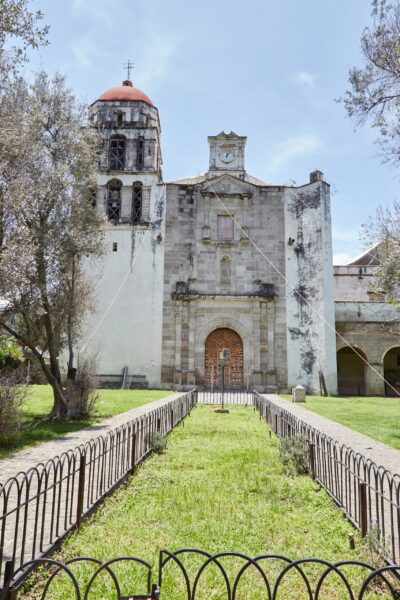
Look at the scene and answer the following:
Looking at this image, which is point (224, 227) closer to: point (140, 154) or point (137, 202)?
point (137, 202)

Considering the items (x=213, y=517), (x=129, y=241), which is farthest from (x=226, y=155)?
(x=213, y=517)

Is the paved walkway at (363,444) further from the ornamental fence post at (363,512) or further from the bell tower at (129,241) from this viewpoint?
the bell tower at (129,241)

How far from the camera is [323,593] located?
3.38 metres

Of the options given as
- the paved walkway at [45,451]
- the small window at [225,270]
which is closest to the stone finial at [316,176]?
the small window at [225,270]

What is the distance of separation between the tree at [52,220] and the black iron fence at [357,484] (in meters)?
5.95

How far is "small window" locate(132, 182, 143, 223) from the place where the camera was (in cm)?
2393

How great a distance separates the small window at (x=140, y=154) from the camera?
24281 mm

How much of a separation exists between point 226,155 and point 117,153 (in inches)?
234

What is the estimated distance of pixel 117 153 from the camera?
24.6 metres

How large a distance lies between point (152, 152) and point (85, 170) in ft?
40.9

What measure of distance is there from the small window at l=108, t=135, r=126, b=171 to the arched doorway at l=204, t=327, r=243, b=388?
10.3 meters

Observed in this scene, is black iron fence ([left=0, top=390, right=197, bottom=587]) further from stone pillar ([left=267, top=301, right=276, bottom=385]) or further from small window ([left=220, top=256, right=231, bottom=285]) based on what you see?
small window ([left=220, top=256, right=231, bottom=285])

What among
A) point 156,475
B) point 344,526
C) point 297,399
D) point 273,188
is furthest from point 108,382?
point 344,526

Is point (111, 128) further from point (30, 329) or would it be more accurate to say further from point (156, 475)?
point (156, 475)
